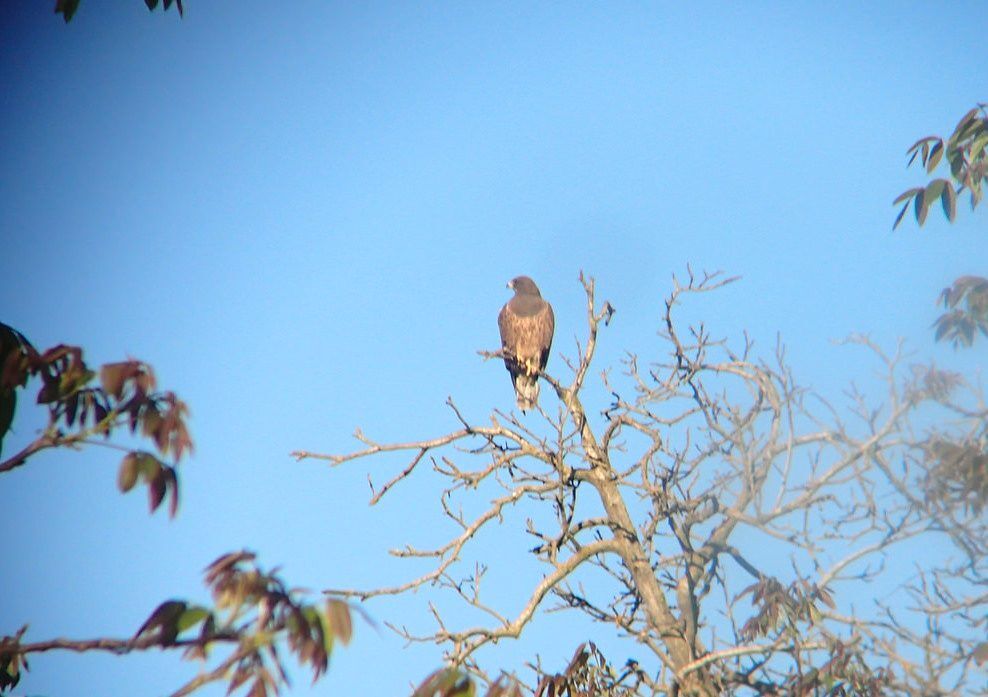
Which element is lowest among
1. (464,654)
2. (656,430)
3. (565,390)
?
(464,654)

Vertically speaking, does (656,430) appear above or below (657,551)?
above

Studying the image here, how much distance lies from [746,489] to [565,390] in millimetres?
1713

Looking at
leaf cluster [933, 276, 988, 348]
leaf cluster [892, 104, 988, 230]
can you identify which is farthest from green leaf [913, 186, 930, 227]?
leaf cluster [933, 276, 988, 348]

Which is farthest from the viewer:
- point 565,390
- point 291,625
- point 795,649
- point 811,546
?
point 811,546

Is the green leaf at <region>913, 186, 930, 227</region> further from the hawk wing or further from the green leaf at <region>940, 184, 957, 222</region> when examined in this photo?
the hawk wing

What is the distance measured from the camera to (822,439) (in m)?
5.84

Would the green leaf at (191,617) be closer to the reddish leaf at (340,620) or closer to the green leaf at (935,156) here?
the reddish leaf at (340,620)

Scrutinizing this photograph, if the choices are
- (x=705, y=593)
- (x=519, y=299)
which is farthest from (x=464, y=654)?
(x=519, y=299)

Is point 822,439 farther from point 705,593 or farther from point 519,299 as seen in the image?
point 519,299

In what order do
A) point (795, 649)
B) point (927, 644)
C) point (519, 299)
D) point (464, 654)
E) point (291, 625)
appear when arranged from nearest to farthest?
point (291, 625) < point (464, 654) < point (795, 649) < point (927, 644) < point (519, 299)

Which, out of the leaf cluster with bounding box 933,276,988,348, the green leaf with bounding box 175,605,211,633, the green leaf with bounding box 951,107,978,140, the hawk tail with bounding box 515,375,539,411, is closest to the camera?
the green leaf with bounding box 175,605,211,633

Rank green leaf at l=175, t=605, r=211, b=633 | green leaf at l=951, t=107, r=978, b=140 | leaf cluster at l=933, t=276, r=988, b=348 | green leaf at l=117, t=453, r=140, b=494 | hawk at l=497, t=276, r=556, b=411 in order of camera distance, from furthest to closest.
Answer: hawk at l=497, t=276, r=556, b=411 < leaf cluster at l=933, t=276, r=988, b=348 < green leaf at l=951, t=107, r=978, b=140 < green leaf at l=117, t=453, r=140, b=494 < green leaf at l=175, t=605, r=211, b=633

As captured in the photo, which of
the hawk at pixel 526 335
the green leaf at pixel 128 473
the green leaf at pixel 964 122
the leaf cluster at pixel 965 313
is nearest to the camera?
the green leaf at pixel 128 473

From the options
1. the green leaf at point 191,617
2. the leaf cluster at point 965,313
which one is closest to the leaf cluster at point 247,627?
the green leaf at point 191,617
